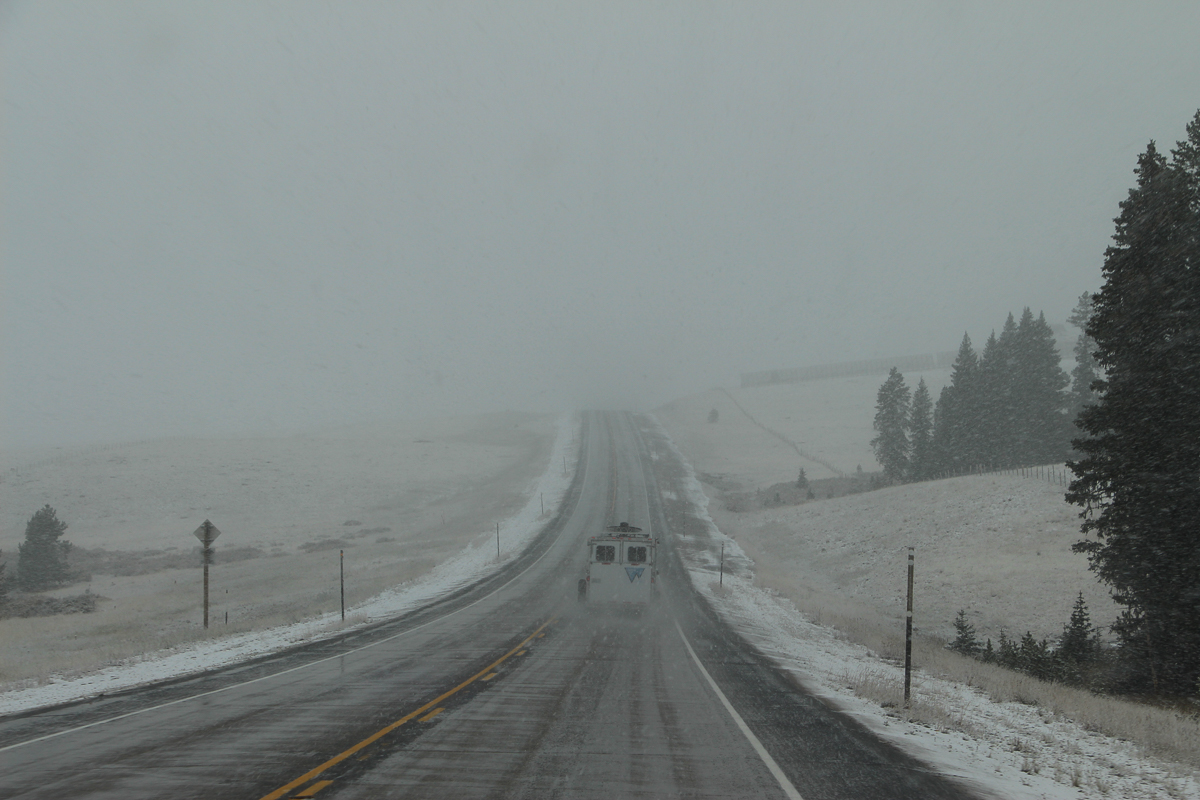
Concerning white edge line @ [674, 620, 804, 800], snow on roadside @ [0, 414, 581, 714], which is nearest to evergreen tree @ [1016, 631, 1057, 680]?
white edge line @ [674, 620, 804, 800]

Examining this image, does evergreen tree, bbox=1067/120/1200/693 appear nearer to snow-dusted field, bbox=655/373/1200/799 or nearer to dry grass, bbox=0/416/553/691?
snow-dusted field, bbox=655/373/1200/799

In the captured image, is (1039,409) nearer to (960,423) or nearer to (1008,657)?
(960,423)

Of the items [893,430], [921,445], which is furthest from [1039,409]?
[893,430]

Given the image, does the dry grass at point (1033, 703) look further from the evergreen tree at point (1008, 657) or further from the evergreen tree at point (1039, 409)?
the evergreen tree at point (1039, 409)

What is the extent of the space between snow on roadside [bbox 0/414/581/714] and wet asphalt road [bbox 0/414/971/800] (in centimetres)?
114

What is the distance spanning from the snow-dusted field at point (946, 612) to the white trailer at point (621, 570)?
336 centimetres

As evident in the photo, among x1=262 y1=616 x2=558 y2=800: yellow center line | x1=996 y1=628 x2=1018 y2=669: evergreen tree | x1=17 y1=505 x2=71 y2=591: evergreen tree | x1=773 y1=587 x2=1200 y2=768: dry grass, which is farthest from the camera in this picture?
x1=17 y1=505 x2=71 y2=591: evergreen tree

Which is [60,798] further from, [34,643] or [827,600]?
[827,600]

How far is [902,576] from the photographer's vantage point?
30094 mm

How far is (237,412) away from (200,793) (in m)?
169

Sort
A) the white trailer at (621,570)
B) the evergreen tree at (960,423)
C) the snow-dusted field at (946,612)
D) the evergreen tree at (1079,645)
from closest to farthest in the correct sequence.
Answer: the snow-dusted field at (946,612) → the evergreen tree at (1079,645) → the white trailer at (621,570) → the evergreen tree at (960,423)

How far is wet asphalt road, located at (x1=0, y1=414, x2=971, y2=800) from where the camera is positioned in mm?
6531

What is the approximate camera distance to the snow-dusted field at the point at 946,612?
7.87 m

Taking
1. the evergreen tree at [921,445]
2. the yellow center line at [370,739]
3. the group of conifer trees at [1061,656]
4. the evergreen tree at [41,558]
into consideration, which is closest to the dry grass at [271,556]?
the evergreen tree at [41,558]
